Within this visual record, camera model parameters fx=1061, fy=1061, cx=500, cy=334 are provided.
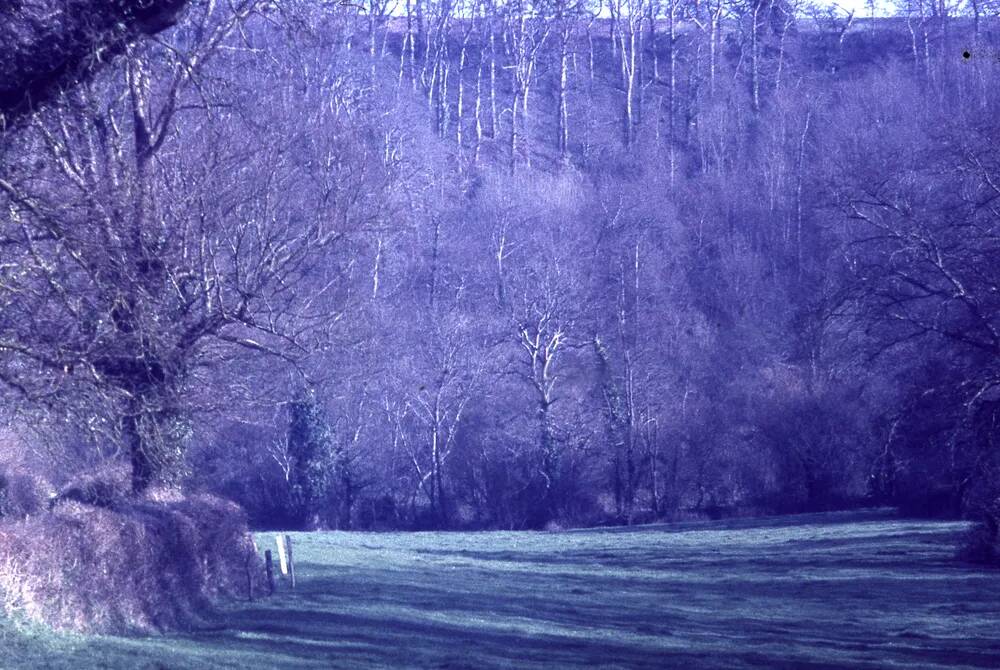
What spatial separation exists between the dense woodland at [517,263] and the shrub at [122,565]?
1.08 metres

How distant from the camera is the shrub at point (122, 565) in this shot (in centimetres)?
1452

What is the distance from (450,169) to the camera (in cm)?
7062

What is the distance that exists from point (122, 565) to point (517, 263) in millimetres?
41192

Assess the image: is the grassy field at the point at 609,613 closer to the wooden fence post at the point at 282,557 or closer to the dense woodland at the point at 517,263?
the wooden fence post at the point at 282,557

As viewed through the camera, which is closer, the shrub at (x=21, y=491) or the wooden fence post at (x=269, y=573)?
the wooden fence post at (x=269, y=573)

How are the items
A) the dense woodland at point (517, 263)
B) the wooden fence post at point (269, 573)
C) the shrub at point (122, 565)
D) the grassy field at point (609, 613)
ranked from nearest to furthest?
the grassy field at point (609, 613) < the shrub at point (122, 565) < the dense woodland at point (517, 263) < the wooden fence post at point (269, 573)

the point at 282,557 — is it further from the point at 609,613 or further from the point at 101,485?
the point at 609,613

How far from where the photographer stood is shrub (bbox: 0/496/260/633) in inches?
571

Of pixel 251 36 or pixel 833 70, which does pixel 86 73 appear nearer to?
pixel 251 36

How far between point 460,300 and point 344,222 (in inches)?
1292

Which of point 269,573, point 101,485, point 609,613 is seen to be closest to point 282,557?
point 269,573

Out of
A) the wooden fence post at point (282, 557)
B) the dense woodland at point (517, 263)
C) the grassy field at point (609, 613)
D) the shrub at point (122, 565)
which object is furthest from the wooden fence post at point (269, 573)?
the dense woodland at point (517, 263)

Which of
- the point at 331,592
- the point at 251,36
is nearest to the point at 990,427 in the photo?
the point at 331,592

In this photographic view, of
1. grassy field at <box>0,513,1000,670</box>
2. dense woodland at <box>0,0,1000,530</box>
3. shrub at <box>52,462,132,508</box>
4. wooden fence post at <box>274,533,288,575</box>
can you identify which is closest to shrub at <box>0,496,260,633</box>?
grassy field at <box>0,513,1000,670</box>
